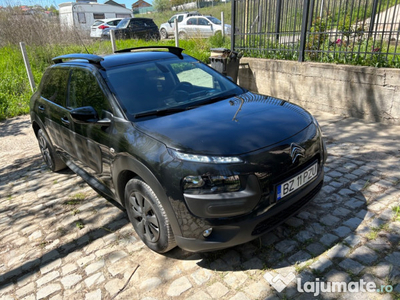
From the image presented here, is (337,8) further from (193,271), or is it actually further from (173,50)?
(193,271)

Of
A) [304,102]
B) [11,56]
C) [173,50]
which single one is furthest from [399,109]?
[11,56]

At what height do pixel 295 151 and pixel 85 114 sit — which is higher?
pixel 85 114

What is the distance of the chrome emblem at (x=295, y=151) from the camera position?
2445mm

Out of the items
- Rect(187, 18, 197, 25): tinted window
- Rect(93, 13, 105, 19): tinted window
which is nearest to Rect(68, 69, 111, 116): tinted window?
Rect(187, 18, 197, 25): tinted window

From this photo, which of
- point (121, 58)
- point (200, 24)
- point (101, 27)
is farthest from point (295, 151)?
point (101, 27)

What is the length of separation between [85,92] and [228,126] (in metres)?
1.77

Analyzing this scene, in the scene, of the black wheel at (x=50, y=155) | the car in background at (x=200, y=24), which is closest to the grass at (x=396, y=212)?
the black wheel at (x=50, y=155)

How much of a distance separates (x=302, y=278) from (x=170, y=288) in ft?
3.35

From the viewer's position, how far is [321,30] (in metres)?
6.70

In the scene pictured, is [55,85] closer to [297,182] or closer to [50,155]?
[50,155]

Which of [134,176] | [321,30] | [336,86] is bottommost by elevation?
[134,176]

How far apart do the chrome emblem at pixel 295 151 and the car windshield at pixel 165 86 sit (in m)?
1.11

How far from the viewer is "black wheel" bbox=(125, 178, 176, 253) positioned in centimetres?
251

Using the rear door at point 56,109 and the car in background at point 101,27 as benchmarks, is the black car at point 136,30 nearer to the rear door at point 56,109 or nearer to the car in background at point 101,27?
the car in background at point 101,27
